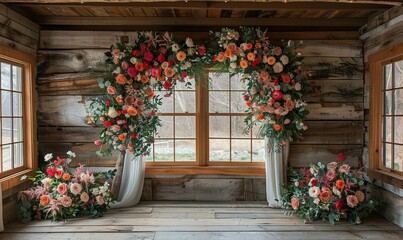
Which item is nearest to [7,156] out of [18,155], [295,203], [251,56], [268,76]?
[18,155]

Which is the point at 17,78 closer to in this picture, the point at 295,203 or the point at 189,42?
the point at 189,42

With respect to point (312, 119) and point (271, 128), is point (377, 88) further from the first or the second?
point (271, 128)

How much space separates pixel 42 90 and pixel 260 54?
8.88ft

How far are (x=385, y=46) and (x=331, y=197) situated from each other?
175 centimetres

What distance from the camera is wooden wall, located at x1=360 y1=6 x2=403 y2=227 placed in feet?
10.9

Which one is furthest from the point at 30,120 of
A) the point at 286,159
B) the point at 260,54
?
the point at 286,159

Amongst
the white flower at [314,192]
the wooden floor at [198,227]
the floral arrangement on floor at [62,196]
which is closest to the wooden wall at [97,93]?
the floral arrangement on floor at [62,196]

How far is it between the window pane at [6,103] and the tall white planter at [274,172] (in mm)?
2898

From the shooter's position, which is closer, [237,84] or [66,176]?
[66,176]

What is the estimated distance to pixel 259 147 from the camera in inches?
163

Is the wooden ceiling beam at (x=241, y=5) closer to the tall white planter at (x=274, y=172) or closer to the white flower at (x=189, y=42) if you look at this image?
the white flower at (x=189, y=42)

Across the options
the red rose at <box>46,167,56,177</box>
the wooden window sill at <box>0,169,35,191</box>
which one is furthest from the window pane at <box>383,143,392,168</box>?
the wooden window sill at <box>0,169,35,191</box>

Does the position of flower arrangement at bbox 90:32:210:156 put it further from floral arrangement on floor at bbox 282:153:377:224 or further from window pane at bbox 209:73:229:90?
floral arrangement on floor at bbox 282:153:377:224

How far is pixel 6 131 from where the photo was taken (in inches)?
135
